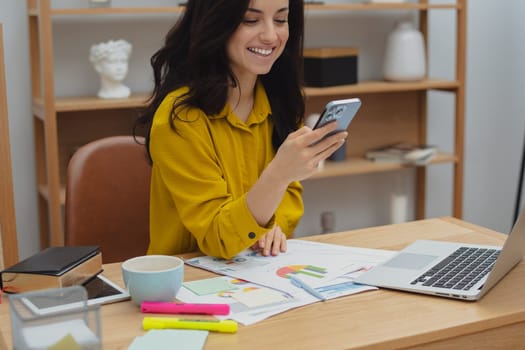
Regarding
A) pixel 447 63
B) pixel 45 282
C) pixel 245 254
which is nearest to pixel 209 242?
pixel 245 254

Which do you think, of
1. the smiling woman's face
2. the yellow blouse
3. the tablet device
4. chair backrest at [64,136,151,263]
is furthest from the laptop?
chair backrest at [64,136,151,263]

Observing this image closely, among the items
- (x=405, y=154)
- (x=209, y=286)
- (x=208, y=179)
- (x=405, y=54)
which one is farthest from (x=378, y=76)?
(x=209, y=286)

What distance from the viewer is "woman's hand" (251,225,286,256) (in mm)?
1552

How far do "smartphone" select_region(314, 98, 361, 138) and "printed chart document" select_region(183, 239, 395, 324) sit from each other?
251 mm

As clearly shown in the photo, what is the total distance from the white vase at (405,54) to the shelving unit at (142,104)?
0.04 metres

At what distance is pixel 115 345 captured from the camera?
43.4 inches

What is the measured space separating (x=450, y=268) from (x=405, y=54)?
6.37 feet

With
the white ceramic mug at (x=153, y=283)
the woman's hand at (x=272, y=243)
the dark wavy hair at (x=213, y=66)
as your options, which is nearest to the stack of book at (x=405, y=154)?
the dark wavy hair at (x=213, y=66)

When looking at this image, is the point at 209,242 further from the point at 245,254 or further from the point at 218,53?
the point at 218,53

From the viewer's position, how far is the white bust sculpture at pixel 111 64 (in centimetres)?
277

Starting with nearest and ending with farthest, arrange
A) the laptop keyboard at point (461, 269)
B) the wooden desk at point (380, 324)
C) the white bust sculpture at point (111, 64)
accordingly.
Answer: the wooden desk at point (380, 324), the laptop keyboard at point (461, 269), the white bust sculpture at point (111, 64)

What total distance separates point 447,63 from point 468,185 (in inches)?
23.7

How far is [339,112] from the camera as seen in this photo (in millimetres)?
1366

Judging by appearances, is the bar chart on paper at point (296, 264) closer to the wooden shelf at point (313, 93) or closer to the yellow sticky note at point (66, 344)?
the yellow sticky note at point (66, 344)
